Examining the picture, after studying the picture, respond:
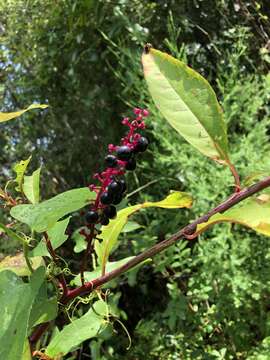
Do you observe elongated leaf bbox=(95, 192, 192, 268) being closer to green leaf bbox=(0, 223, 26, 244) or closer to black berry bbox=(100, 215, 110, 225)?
black berry bbox=(100, 215, 110, 225)

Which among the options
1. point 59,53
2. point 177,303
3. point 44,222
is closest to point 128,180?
point 177,303

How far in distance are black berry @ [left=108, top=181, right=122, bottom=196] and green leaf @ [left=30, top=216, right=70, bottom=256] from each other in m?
0.10

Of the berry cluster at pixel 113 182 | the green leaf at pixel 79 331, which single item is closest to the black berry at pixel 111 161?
the berry cluster at pixel 113 182

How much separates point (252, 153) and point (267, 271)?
0.39 metres

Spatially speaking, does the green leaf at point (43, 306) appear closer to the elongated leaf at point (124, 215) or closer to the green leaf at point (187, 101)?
the elongated leaf at point (124, 215)

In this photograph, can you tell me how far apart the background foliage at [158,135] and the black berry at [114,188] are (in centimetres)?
103

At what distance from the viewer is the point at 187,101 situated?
2.06ft

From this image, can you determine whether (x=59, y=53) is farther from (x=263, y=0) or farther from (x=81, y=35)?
(x=263, y=0)

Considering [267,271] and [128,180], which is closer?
[267,271]

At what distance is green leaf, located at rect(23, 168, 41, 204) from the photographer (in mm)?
704

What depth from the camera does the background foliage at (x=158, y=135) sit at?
1785mm

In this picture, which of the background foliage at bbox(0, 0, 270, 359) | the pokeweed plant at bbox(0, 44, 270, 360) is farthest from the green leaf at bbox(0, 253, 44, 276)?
the background foliage at bbox(0, 0, 270, 359)

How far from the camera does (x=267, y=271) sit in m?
1.69

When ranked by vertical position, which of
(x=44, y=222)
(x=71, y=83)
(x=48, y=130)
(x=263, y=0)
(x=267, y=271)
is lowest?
(x=267, y=271)
